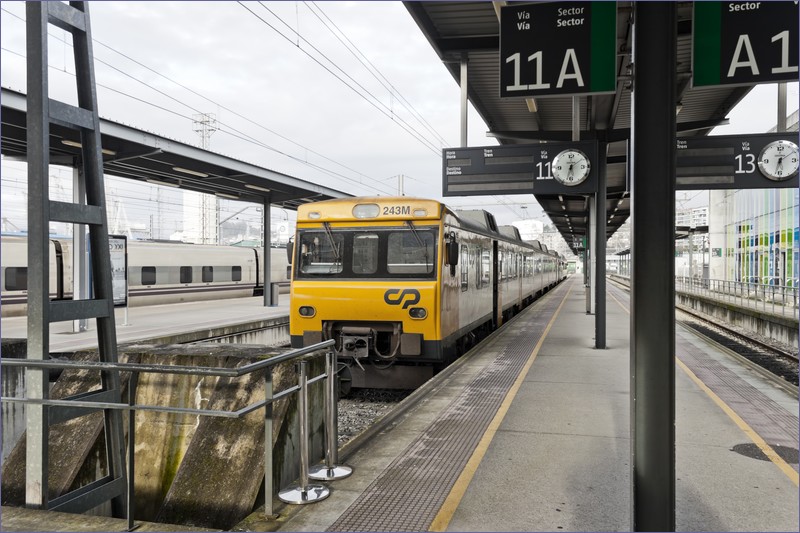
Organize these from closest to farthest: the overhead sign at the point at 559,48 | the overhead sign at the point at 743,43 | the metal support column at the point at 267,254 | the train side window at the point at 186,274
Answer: the overhead sign at the point at 743,43, the overhead sign at the point at 559,48, the metal support column at the point at 267,254, the train side window at the point at 186,274

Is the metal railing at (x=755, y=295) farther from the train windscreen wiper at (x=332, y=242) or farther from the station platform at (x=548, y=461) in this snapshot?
the train windscreen wiper at (x=332, y=242)

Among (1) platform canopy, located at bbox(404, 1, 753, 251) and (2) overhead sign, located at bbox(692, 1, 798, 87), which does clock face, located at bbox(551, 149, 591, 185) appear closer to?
(1) platform canopy, located at bbox(404, 1, 753, 251)

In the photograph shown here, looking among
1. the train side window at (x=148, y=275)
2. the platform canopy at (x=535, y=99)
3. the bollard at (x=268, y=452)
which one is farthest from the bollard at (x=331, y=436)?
the train side window at (x=148, y=275)

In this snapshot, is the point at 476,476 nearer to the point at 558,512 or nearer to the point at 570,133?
the point at 558,512

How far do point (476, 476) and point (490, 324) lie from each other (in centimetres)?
1122

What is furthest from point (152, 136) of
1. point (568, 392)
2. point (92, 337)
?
point (568, 392)

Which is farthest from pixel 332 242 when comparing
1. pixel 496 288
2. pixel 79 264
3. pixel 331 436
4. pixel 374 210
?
pixel 496 288

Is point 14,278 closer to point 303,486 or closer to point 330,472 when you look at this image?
point 330,472

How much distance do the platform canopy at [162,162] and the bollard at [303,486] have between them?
7.87 m

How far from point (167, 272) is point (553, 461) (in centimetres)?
1950

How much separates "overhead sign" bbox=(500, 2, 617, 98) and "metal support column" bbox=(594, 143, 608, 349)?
581 centimetres

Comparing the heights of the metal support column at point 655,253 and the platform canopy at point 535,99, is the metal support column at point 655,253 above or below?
below

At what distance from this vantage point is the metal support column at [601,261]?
11.6 m

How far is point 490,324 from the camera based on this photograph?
15.8 metres
